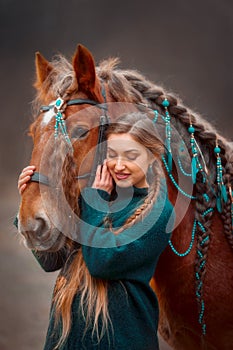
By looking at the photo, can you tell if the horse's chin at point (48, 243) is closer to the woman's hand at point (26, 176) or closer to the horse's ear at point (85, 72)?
the woman's hand at point (26, 176)

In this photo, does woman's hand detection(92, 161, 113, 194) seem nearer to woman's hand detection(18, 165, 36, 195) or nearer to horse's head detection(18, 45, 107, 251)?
horse's head detection(18, 45, 107, 251)

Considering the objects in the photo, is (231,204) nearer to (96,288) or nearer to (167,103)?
(167,103)

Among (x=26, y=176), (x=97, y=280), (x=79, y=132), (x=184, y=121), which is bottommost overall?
(x=97, y=280)

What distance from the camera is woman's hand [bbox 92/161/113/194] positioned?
120cm

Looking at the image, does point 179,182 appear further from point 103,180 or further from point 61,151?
point 61,151

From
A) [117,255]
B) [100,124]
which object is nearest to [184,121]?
[100,124]

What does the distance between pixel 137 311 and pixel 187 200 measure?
1.35ft

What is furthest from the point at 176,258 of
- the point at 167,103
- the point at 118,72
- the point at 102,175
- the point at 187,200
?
the point at 118,72

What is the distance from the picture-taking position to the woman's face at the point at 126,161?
1192 millimetres

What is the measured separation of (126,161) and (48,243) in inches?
12.0

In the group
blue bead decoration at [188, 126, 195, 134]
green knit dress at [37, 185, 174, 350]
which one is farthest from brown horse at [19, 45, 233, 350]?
green knit dress at [37, 185, 174, 350]

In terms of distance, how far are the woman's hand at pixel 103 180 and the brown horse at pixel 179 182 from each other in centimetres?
3

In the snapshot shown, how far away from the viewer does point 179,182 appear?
137cm

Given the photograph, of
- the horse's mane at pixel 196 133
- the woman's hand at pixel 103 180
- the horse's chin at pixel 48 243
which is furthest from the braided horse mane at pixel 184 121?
the horse's chin at pixel 48 243
